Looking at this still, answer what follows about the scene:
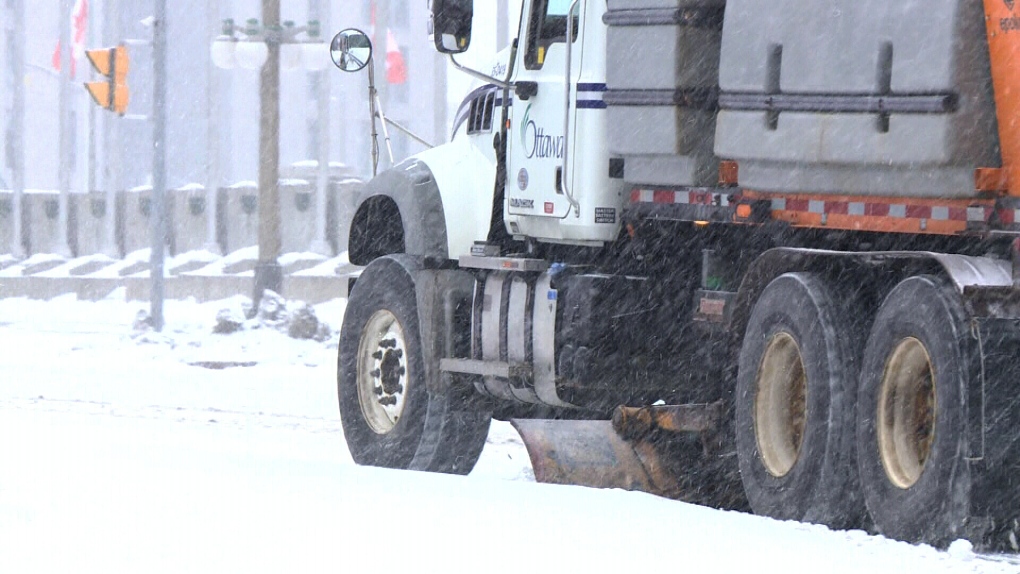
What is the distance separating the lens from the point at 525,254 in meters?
10.8

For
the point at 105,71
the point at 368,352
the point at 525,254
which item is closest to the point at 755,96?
the point at 525,254

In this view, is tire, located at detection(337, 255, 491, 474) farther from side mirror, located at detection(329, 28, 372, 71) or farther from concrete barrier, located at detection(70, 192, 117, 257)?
→ concrete barrier, located at detection(70, 192, 117, 257)

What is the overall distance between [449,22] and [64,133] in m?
28.5

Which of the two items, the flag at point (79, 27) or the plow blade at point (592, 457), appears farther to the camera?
the flag at point (79, 27)

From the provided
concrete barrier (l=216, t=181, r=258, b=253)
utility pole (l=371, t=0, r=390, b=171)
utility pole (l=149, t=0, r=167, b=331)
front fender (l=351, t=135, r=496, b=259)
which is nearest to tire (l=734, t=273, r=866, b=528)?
front fender (l=351, t=135, r=496, b=259)

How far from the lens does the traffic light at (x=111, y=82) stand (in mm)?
23391

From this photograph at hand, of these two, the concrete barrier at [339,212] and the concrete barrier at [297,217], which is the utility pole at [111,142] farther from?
the concrete barrier at [339,212]

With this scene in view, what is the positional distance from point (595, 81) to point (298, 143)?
30.3 meters

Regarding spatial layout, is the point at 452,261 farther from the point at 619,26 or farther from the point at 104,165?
the point at 104,165

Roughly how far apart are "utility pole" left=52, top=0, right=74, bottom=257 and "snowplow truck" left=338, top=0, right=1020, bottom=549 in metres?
22.1

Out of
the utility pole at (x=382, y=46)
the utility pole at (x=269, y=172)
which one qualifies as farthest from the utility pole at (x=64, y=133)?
the utility pole at (x=269, y=172)

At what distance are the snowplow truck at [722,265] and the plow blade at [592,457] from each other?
0.01 meters

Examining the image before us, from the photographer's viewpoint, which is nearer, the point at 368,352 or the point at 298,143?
the point at 368,352

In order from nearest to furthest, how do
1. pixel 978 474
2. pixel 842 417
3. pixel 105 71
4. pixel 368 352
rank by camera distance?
pixel 978 474, pixel 842 417, pixel 368 352, pixel 105 71
